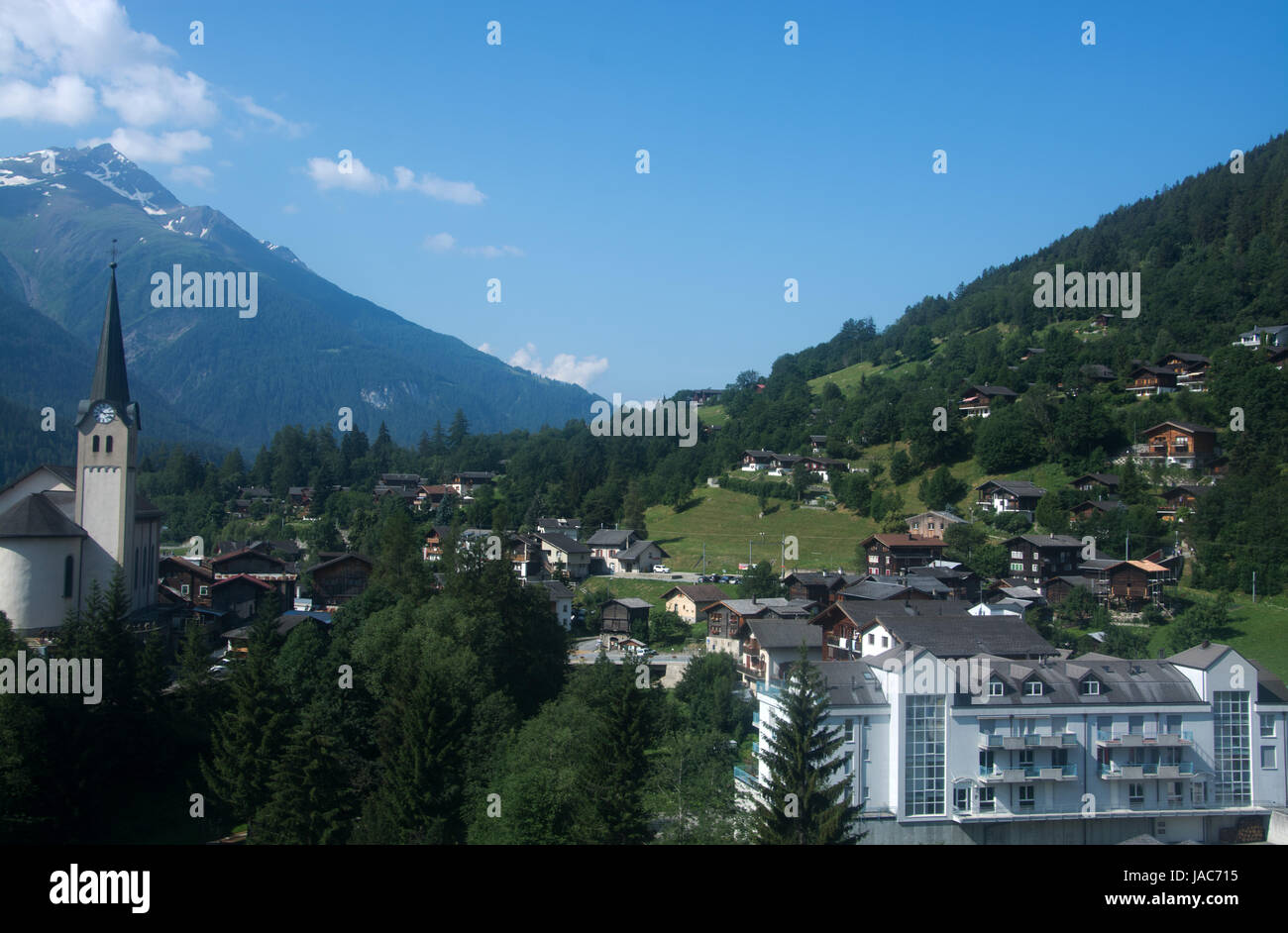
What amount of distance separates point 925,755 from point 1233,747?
869 cm

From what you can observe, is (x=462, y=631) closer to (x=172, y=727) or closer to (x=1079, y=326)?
(x=172, y=727)

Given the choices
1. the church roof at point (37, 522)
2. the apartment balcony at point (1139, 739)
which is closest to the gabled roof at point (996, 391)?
the apartment balcony at point (1139, 739)

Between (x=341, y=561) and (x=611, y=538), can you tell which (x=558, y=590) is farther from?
(x=611, y=538)

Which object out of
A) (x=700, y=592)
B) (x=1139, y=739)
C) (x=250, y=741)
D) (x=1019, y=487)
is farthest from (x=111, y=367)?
(x=1019, y=487)

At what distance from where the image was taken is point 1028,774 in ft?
81.0

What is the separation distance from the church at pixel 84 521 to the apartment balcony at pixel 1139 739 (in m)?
33.6

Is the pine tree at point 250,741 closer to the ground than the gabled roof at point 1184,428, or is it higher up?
closer to the ground

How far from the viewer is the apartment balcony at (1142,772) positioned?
24.7 m

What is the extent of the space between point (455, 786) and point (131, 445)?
23422 mm

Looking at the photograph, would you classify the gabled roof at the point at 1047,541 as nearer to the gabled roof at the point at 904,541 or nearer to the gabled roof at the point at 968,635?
the gabled roof at the point at 904,541

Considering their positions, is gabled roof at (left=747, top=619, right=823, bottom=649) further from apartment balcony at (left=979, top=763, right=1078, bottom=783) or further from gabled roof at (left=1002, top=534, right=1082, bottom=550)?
gabled roof at (left=1002, top=534, right=1082, bottom=550)

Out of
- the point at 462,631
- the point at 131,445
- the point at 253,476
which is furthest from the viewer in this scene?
the point at 253,476

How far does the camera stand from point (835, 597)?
44781 millimetres

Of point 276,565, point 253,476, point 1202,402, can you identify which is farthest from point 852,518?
point 253,476
